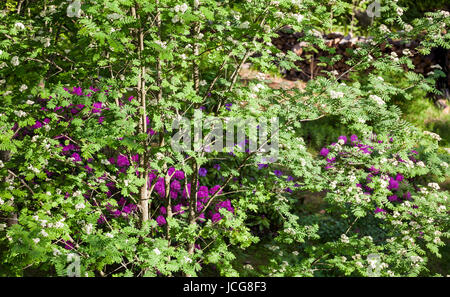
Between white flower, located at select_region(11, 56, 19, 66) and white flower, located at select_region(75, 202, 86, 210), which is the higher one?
white flower, located at select_region(11, 56, 19, 66)

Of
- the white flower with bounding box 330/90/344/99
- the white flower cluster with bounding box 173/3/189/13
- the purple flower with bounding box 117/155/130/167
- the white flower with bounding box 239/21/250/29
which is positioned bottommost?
the purple flower with bounding box 117/155/130/167

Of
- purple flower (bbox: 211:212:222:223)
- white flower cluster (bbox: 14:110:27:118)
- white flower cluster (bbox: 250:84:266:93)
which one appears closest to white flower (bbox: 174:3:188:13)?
white flower cluster (bbox: 250:84:266:93)

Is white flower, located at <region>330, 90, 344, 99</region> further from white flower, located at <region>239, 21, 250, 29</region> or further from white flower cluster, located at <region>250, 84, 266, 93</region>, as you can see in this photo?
white flower, located at <region>239, 21, 250, 29</region>

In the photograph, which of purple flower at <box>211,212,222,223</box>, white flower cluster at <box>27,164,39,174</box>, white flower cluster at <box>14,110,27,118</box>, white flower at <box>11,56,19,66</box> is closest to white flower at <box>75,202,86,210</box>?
white flower cluster at <box>27,164,39,174</box>

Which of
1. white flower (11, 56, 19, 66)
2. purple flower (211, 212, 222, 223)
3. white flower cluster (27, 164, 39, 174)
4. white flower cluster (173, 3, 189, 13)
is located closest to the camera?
white flower cluster (173, 3, 189, 13)

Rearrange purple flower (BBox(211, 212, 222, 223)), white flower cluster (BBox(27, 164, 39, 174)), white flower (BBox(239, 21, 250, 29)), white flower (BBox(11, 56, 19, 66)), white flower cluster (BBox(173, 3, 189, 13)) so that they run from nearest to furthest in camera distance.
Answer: white flower cluster (BBox(173, 3, 189, 13)), white flower (BBox(11, 56, 19, 66)), white flower (BBox(239, 21, 250, 29)), white flower cluster (BBox(27, 164, 39, 174)), purple flower (BBox(211, 212, 222, 223))

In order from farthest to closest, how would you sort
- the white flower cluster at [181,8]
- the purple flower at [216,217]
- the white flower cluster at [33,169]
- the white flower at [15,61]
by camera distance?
the purple flower at [216,217], the white flower cluster at [33,169], the white flower at [15,61], the white flower cluster at [181,8]

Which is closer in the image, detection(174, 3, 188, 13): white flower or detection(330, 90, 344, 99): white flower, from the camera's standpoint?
detection(174, 3, 188, 13): white flower

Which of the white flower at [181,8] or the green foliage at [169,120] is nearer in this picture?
the white flower at [181,8]

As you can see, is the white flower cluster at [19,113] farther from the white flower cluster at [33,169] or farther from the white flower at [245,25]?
the white flower at [245,25]

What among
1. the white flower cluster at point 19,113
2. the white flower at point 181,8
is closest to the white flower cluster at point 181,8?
the white flower at point 181,8

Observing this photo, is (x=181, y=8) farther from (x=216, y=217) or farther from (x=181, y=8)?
(x=216, y=217)

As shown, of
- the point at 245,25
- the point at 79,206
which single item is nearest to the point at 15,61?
the point at 79,206
